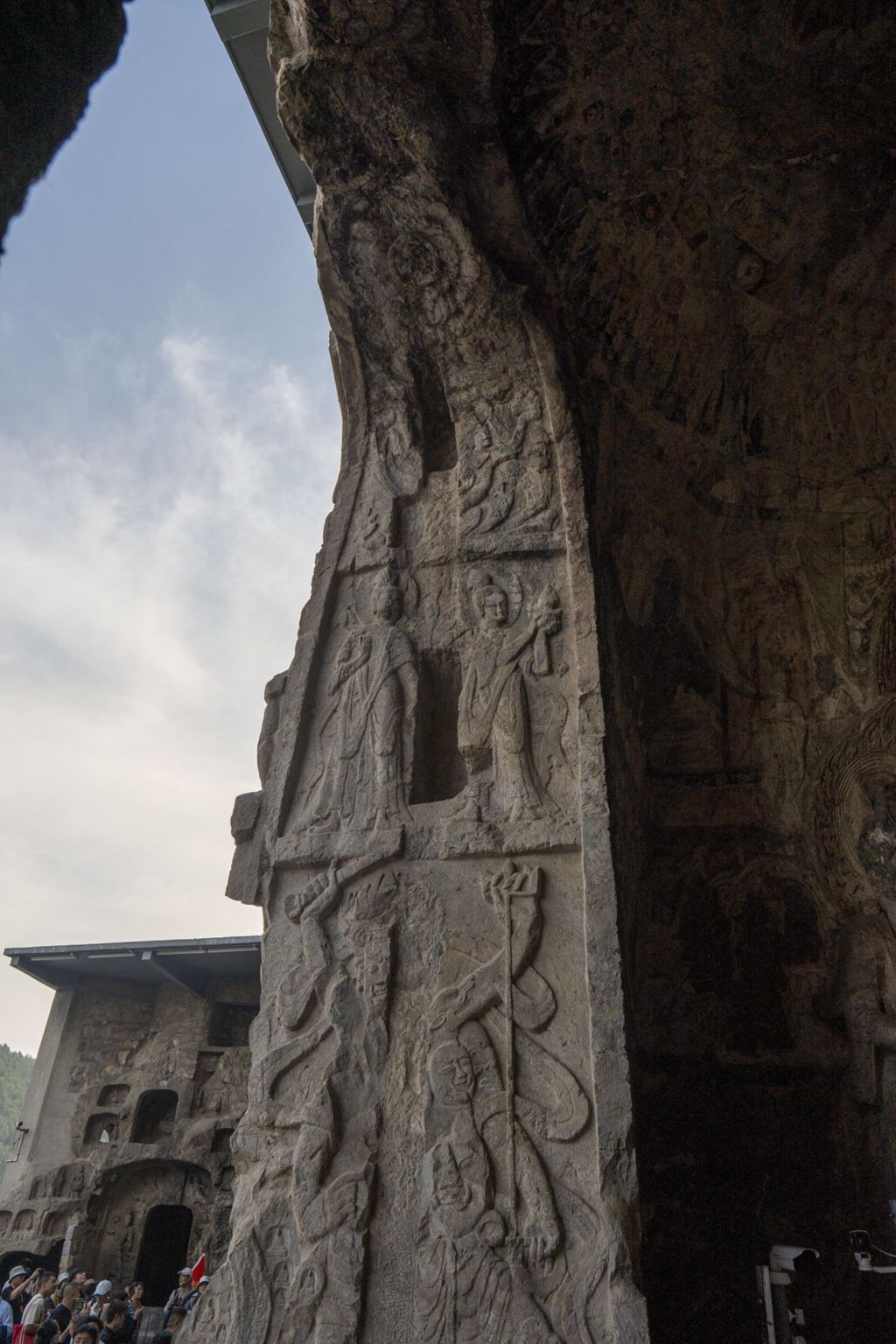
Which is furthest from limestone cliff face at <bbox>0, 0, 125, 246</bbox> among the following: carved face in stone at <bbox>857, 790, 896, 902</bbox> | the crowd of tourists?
carved face in stone at <bbox>857, 790, 896, 902</bbox>

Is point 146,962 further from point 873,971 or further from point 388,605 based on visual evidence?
point 873,971

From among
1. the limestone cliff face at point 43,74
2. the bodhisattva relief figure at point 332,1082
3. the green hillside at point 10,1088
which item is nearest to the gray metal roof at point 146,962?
the bodhisattva relief figure at point 332,1082

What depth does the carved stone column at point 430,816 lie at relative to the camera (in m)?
3.99

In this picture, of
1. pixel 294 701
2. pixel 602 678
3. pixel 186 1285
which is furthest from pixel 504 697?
pixel 186 1285

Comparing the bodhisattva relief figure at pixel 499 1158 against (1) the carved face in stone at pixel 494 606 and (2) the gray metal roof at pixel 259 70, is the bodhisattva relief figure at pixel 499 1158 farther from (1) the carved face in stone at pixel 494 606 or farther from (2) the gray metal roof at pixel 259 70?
(2) the gray metal roof at pixel 259 70

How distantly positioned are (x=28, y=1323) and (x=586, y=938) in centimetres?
619

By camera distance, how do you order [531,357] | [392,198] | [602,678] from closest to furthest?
[602,678] < [392,198] < [531,357]

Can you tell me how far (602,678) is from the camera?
5172mm

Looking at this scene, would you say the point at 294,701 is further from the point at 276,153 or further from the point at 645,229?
the point at 276,153

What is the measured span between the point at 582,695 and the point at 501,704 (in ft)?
1.49

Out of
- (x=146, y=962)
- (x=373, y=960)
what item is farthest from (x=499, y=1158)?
(x=146, y=962)

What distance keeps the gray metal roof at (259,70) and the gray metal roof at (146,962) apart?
27.8 ft

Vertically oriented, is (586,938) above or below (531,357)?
below

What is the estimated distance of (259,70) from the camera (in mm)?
8070
